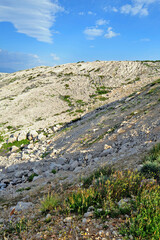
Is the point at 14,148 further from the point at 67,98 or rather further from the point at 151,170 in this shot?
the point at 67,98

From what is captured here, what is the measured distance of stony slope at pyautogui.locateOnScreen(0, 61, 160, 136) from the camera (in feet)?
121

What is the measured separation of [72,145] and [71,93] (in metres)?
32.7

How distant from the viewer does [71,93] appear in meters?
48.7

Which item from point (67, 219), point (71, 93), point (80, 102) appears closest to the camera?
point (67, 219)

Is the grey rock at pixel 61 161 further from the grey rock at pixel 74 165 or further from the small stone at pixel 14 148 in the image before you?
the small stone at pixel 14 148

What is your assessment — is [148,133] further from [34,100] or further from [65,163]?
[34,100]

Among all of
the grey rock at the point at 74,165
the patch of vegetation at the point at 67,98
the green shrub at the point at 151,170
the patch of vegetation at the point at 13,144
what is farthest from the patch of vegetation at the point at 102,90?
the green shrub at the point at 151,170

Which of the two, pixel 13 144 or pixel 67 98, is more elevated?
pixel 67 98

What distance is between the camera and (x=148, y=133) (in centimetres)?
1281

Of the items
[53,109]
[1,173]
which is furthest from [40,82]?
[1,173]

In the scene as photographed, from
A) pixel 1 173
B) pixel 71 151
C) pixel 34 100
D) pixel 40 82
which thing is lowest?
pixel 1 173

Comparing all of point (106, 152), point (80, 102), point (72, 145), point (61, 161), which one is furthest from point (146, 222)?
point (80, 102)

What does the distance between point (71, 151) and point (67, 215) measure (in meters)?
11.9

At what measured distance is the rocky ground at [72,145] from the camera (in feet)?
22.7
